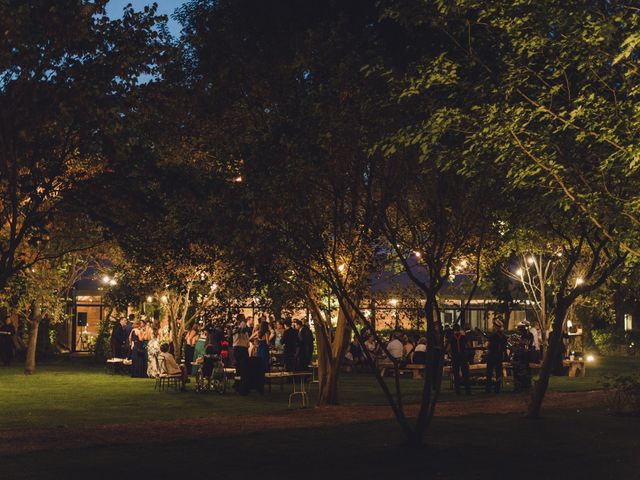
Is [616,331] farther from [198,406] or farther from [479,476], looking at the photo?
[479,476]

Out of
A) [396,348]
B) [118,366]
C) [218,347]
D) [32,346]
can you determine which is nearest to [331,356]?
[218,347]

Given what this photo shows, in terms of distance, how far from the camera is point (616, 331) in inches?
1951

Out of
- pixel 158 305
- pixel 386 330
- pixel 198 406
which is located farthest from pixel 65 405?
pixel 386 330

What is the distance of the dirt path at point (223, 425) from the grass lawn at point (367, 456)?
2.29ft

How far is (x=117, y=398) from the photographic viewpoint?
2311cm

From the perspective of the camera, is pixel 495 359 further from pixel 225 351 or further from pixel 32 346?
pixel 32 346

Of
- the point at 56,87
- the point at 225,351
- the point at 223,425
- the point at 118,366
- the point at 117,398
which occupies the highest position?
the point at 56,87

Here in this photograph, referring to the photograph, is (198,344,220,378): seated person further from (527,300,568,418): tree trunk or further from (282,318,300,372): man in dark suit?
(527,300,568,418): tree trunk

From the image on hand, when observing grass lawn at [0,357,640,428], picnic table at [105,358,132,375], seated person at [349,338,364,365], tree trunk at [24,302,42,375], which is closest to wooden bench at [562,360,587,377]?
grass lawn at [0,357,640,428]

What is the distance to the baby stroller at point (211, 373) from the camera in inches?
979

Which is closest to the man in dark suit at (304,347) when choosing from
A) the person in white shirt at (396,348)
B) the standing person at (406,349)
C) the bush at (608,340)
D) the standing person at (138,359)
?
the person in white shirt at (396,348)

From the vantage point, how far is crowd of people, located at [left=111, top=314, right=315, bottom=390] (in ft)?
81.0

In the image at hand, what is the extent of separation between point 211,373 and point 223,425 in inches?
316

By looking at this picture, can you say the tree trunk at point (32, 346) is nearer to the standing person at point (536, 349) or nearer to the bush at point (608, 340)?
the standing person at point (536, 349)
